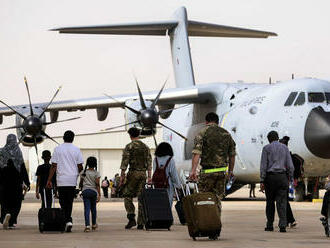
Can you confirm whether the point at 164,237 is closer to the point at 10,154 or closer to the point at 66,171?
the point at 66,171

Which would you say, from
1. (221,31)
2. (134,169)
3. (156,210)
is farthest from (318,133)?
(221,31)

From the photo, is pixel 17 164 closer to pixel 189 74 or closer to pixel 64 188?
pixel 64 188

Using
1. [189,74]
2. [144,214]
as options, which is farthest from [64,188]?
[189,74]

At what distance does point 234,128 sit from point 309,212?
23.3 feet

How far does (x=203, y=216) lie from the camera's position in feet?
38.5

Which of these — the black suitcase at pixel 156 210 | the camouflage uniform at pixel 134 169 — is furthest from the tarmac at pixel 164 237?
the camouflage uniform at pixel 134 169

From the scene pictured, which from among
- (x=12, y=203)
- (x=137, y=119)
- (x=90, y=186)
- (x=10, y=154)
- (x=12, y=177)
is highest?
(x=137, y=119)

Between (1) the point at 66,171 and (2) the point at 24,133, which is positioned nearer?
(1) the point at 66,171

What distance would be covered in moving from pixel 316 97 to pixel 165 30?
1157 centimetres

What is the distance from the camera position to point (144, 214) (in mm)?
14117

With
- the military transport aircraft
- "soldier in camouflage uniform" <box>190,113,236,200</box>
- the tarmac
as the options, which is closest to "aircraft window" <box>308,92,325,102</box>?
the military transport aircraft

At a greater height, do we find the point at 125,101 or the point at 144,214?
the point at 125,101

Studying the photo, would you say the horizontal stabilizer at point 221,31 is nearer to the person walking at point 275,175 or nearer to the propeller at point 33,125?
the propeller at point 33,125

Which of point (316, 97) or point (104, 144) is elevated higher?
point (104, 144)
